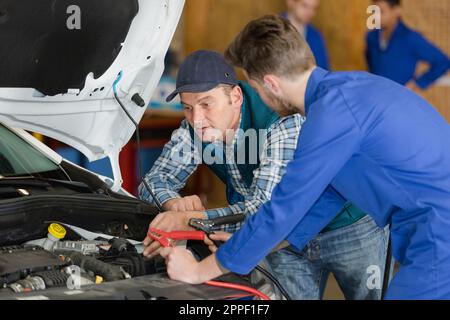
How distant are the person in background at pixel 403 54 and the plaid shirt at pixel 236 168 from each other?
2803 mm

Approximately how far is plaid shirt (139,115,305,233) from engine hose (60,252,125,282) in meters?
0.48

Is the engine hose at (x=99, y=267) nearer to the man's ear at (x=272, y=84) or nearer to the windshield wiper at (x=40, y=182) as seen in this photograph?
the windshield wiper at (x=40, y=182)

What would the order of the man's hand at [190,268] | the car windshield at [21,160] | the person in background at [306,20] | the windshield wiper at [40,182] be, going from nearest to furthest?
the man's hand at [190,268] < the windshield wiper at [40,182] < the car windshield at [21,160] < the person in background at [306,20]

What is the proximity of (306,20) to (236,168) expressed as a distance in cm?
257

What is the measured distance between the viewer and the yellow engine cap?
2939 millimetres

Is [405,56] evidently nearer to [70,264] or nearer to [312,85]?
[312,85]

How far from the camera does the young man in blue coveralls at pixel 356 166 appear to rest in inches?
92.8

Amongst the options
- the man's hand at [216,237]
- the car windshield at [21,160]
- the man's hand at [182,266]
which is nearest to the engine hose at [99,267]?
the man's hand at [182,266]

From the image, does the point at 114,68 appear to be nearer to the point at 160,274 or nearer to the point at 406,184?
the point at 160,274

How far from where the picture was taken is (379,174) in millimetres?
2432

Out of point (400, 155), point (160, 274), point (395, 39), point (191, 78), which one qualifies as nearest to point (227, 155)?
point (191, 78)

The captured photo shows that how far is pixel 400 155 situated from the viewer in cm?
240

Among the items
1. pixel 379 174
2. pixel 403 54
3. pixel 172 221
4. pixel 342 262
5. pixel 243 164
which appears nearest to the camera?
pixel 379 174

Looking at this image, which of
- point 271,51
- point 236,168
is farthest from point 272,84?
point 236,168
